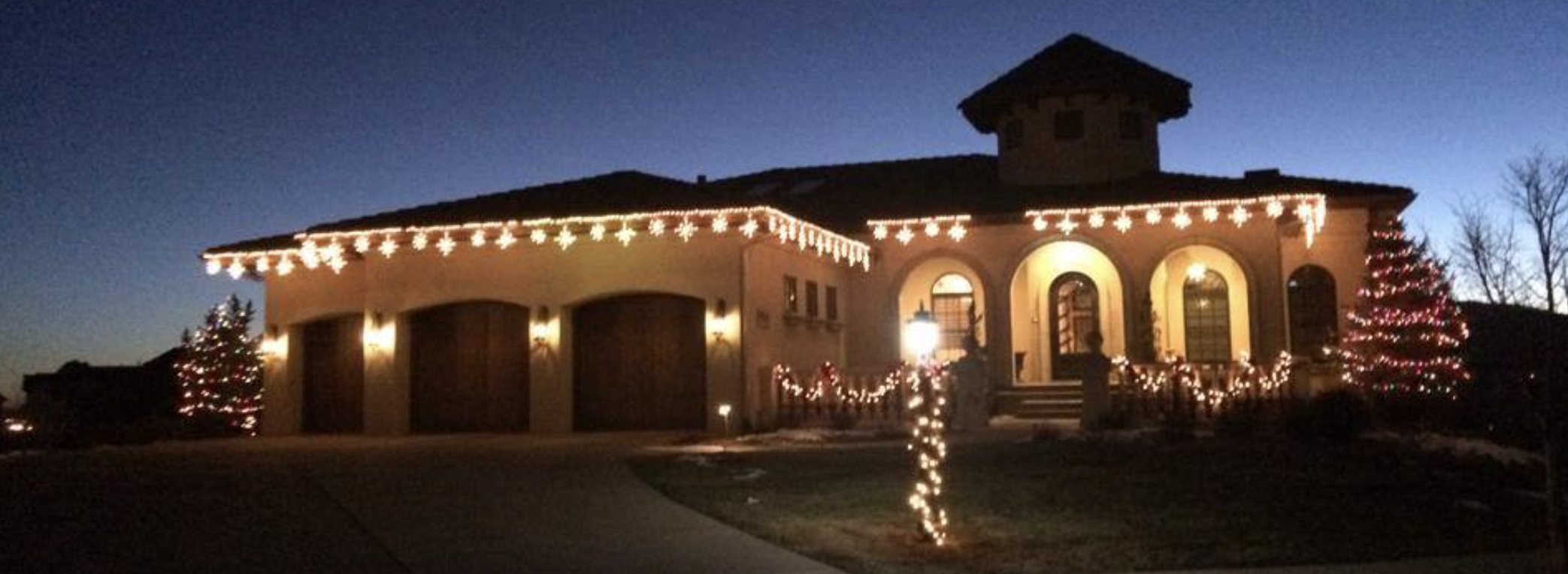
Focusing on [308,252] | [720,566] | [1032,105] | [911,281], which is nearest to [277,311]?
[308,252]

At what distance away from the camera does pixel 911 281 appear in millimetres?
25984

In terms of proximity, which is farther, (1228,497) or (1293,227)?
(1293,227)

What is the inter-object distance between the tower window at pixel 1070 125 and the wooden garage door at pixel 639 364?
8791 millimetres

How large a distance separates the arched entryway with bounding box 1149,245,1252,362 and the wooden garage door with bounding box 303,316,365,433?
47.0ft

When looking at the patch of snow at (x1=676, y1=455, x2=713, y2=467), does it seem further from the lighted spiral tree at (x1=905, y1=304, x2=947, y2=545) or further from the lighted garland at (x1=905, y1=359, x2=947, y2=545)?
the lighted spiral tree at (x1=905, y1=304, x2=947, y2=545)

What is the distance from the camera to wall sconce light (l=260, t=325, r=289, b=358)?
24.0 meters

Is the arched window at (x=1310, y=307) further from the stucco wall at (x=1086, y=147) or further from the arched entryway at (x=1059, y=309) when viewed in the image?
the stucco wall at (x=1086, y=147)

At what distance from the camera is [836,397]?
2116 cm

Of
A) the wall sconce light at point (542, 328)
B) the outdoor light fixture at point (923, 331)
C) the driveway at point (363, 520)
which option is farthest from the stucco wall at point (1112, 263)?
the outdoor light fixture at point (923, 331)

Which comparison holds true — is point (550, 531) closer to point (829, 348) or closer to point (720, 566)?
point (720, 566)

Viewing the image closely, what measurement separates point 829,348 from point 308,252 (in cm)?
934

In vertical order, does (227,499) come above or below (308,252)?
below

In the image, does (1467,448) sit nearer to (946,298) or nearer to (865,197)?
(946,298)

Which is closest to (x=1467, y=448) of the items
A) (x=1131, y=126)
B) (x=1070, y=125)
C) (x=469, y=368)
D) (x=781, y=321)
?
(x=781, y=321)
